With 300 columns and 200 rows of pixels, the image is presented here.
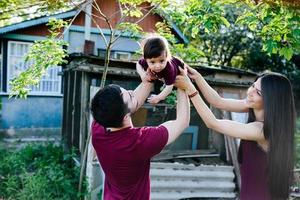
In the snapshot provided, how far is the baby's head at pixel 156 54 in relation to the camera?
2.38 meters

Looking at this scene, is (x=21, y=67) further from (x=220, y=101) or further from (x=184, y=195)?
(x=220, y=101)

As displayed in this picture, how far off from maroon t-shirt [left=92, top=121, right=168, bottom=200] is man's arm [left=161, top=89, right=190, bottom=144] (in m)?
0.04

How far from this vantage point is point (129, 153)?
83.8 inches

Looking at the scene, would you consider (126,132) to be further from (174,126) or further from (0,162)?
(0,162)

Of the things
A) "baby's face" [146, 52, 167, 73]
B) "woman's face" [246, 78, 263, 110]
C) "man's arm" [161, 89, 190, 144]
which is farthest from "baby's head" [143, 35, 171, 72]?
"woman's face" [246, 78, 263, 110]

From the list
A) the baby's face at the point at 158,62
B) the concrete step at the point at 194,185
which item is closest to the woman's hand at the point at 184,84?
the baby's face at the point at 158,62

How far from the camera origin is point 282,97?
86.6 inches

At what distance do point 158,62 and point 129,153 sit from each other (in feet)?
1.98

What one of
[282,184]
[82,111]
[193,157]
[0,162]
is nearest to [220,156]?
[193,157]

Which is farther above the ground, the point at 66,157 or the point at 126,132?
the point at 126,132

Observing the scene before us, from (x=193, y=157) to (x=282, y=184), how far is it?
16.2 ft

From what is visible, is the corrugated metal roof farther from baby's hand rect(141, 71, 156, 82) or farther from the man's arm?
the man's arm

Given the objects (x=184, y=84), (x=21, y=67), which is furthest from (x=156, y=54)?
(x=21, y=67)

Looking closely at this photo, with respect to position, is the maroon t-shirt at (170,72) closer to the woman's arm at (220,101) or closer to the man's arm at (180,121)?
the man's arm at (180,121)
